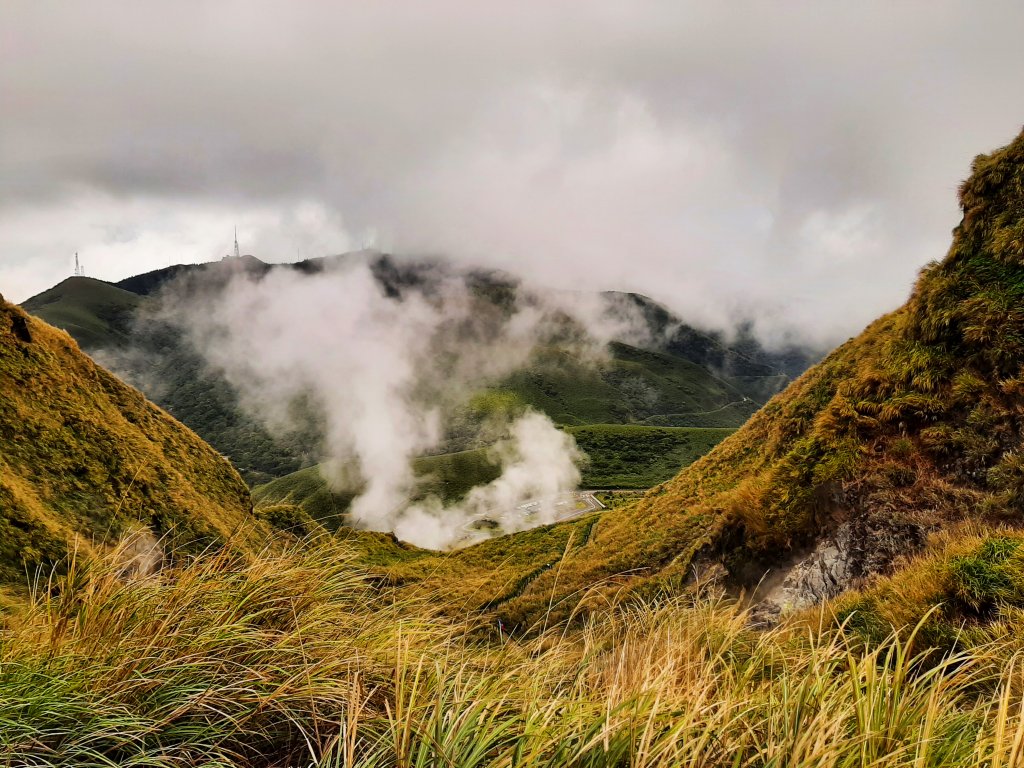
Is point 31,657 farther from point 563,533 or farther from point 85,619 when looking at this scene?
Result: point 563,533

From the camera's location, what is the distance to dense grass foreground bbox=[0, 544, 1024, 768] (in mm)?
2658

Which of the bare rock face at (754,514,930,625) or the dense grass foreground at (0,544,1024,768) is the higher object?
the dense grass foreground at (0,544,1024,768)

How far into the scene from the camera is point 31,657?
3.27 metres

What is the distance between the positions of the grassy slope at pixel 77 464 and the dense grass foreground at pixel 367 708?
20.1 ft

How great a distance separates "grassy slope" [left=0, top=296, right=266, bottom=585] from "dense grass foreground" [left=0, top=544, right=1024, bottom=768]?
6.12 meters

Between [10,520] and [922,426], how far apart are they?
63.7 feet

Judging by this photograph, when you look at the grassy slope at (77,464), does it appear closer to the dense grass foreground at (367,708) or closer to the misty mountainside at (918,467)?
the dense grass foreground at (367,708)

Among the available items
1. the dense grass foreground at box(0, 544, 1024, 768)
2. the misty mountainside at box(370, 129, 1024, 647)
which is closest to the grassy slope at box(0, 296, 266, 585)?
the dense grass foreground at box(0, 544, 1024, 768)

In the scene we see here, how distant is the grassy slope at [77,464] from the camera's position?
11.6 metres

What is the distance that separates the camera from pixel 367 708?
135 inches

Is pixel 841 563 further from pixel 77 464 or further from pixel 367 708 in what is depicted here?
pixel 77 464

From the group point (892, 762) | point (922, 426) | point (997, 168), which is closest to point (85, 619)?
point (892, 762)

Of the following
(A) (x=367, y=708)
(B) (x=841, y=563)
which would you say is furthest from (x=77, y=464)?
(B) (x=841, y=563)

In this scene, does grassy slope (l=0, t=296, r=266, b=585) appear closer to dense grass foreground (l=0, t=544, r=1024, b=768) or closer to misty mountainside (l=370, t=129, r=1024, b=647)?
dense grass foreground (l=0, t=544, r=1024, b=768)
